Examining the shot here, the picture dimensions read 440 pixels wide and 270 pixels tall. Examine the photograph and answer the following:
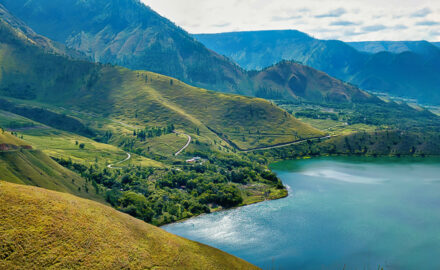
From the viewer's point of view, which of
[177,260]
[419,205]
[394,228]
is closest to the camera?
[177,260]

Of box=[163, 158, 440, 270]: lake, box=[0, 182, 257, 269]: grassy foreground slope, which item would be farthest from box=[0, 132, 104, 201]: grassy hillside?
box=[163, 158, 440, 270]: lake

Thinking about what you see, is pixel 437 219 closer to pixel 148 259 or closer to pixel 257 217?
pixel 257 217

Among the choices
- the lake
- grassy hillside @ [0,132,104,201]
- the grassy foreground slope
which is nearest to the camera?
the grassy foreground slope

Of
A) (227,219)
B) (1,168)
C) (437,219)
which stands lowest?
(227,219)

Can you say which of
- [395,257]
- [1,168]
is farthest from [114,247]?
[395,257]

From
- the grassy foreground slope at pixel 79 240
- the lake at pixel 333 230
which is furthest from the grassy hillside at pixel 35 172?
the lake at pixel 333 230

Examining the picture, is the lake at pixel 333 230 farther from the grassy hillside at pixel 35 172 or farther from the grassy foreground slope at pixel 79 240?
the grassy hillside at pixel 35 172

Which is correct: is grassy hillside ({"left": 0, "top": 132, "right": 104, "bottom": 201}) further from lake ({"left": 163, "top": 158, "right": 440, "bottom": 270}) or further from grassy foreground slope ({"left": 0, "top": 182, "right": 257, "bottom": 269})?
lake ({"left": 163, "top": 158, "right": 440, "bottom": 270})
